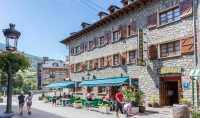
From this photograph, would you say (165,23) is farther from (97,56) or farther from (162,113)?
(97,56)

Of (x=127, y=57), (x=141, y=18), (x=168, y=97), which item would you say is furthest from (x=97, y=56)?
(x=168, y=97)

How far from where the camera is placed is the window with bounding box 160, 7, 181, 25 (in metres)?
22.1

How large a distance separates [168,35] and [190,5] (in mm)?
2806

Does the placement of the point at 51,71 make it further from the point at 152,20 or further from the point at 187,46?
the point at 187,46

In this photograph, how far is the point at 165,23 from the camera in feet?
75.9

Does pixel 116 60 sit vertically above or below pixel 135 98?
above

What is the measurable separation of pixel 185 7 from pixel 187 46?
8.31 ft

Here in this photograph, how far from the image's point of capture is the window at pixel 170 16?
22.1 meters

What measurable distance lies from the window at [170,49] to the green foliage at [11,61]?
11307mm

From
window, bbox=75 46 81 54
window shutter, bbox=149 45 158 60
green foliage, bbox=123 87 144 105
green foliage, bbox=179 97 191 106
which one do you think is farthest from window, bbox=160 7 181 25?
window, bbox=75 46 81 54

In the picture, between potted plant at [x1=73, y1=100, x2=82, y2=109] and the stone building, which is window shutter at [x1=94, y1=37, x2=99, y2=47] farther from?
potted plant at [x1=73, y1=100, x2=82, y2=109]

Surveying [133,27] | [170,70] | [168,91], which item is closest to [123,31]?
[133,27]

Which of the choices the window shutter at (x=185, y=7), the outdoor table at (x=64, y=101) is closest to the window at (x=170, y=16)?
the window shutter at (x=185, y=7)

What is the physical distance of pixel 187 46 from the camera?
20828mm
